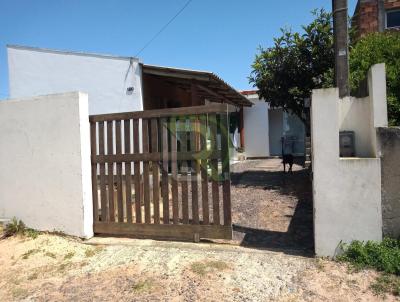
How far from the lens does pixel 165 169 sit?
498 cm

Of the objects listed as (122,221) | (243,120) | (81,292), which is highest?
(243,120)

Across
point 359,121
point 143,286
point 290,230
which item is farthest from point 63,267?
point 359,121

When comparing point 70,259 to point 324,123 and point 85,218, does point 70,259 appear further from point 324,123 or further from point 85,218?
point 324,123

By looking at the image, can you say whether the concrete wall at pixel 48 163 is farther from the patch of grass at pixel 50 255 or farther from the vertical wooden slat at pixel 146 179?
the vertical wooden slat at pixel 146 179

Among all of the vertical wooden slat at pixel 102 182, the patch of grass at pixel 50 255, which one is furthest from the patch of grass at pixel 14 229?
the vertical wooden slat at pixel 102 182

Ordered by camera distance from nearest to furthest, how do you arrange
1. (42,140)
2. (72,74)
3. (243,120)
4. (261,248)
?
(261,248) < (42,140) < (72,74) < (243,120)

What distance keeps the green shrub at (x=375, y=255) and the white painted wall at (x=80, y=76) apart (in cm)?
612

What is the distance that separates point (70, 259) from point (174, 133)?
7.37 ft

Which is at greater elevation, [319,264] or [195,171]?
[195,171]

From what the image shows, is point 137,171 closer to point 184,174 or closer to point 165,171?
point 165,171

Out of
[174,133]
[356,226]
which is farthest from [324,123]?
[174,133]

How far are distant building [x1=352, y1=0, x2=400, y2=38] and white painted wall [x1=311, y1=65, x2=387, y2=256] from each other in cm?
1153

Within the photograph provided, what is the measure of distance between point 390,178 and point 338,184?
1.83ft

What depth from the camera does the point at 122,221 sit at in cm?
528
